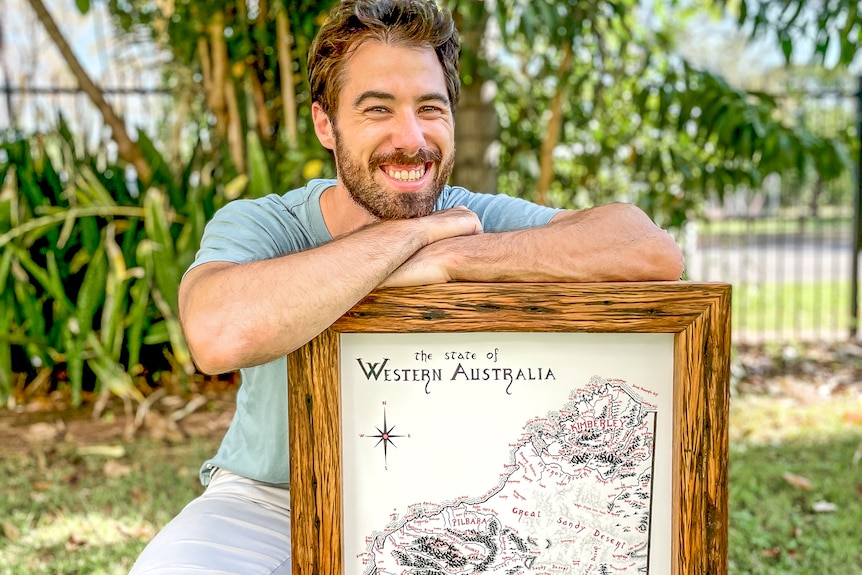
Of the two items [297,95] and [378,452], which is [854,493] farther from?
[297,95]

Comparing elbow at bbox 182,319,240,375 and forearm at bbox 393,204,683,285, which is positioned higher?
forearm at bbox 393,204,683,285

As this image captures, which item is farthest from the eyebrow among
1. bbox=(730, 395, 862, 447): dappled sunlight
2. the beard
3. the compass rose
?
bbox=(730, 395, 862, 447): dappled sunlight

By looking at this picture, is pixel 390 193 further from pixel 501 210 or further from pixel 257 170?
pixel 257 170

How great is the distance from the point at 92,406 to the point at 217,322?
3.42 metres

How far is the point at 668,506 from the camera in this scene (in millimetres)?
1365

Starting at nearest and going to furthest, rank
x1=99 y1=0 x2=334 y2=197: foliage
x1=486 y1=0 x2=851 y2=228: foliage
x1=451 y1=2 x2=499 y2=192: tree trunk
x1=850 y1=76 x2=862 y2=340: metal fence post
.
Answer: x1=486 y1=0 x2=851 y2=228: foliage → x1=451 y1=2 x2=499 y2=192: tree trunk → x1=99 y1=0 x2=334 y2=197: foliage → x1=850 y1=76 x2=862 y2=340: metal fence post

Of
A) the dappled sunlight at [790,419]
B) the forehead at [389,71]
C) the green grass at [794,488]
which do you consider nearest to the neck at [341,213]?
the forehead at [389,71]

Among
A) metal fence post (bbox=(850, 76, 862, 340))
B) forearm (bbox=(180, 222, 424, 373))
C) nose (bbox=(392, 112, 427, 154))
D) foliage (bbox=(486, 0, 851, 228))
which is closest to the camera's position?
forearm (bbox=(180, 222, 424, 373))

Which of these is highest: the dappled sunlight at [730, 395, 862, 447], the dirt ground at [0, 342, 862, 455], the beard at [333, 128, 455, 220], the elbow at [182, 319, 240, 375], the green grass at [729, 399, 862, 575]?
the beard at [333, 128, 455, 220]

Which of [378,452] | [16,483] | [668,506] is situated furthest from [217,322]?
[16,483]

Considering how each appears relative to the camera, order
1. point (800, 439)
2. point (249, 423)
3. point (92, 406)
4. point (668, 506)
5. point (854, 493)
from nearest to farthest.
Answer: point (668, 506) → point (249, 423) → point (854, 493) → point (800, 439) → point (92, 406)

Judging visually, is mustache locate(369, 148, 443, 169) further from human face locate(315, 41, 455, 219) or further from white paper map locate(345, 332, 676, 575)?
white paper map locate(345, 332, 676, 575)

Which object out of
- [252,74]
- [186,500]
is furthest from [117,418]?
[252,74]

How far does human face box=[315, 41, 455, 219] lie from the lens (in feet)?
5.62
